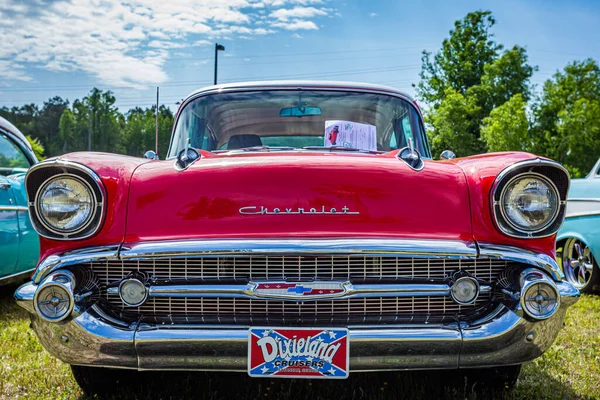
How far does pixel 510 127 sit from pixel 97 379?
97.8 ft

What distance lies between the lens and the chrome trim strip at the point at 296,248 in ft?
6.63

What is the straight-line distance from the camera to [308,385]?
106 inches

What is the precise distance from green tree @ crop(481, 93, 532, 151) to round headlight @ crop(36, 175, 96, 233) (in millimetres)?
29297

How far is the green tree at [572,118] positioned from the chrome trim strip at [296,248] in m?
30.4

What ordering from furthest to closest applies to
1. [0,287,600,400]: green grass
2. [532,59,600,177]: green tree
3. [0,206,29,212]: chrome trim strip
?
[532,59,600,177]: green tree < [0,206,29,212]: chrome trim strip < [0,287,600,400]: green grass

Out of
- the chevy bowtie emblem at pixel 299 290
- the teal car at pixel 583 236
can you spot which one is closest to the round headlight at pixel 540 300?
the chevy bowtie emblem at pixel 299 290

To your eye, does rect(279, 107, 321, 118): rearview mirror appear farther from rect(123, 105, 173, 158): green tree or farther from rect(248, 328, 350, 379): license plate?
rect(123, 105, 173, 158): green tree

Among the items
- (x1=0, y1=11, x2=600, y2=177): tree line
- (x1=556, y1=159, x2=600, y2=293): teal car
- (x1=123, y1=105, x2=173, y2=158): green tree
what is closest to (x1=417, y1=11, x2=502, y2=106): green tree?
(x1=0, y1=11, x2=600, y2=177): tree line

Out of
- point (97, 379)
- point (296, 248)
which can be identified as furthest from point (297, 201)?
point (97, 379)

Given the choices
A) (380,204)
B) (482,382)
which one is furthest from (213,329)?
(482,382)

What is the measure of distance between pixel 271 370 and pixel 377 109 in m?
1.87

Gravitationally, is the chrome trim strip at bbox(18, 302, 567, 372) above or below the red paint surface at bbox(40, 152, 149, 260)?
below

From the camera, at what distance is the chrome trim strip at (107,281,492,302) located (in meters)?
2.04

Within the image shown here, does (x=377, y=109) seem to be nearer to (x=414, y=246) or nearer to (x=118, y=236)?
(x=414, y=246)
